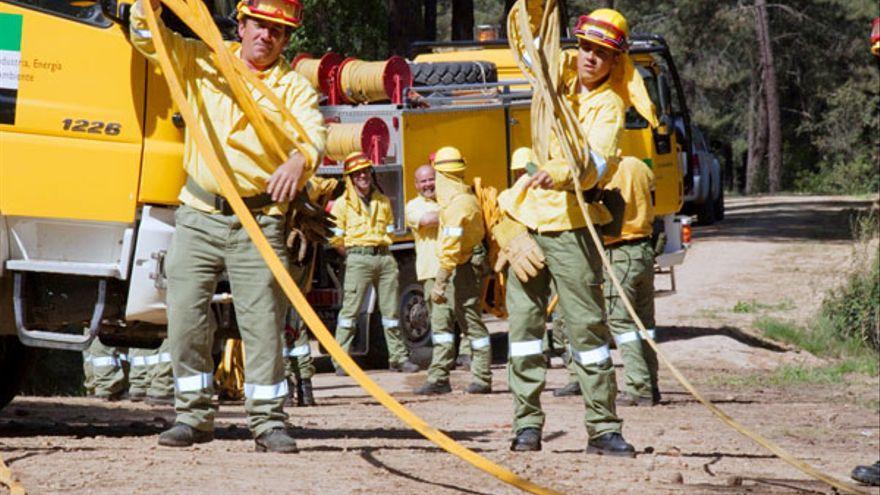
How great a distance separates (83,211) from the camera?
9.23 metres

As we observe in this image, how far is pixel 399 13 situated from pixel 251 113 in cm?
1776

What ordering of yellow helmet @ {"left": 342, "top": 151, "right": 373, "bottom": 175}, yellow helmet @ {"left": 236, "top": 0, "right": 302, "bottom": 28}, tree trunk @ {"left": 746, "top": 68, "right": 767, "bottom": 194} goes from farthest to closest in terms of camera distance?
tree trunk @ {"left": 746, "top": 68, "right": 767, "bottom": 194} < yellow helmet @ {"left": 342, "top": 151, "right": 373, "bottom": 175} < yellow helmet @ {"left": 236, "top": 0, "right": 302, "bottom": 28}

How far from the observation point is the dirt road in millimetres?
7852

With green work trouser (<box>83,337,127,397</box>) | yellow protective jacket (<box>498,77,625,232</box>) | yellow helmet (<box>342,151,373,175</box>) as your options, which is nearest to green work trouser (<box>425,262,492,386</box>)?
yellow helmet (<box>342,151,373,175</box>)

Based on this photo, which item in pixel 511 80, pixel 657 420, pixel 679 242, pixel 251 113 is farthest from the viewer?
pixel 679 242

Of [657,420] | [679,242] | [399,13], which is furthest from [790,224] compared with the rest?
[657,420]

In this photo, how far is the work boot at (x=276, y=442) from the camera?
864 centimetres

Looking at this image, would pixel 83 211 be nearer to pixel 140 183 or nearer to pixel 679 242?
pixel 140 183

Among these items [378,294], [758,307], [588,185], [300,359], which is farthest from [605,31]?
[758,307]

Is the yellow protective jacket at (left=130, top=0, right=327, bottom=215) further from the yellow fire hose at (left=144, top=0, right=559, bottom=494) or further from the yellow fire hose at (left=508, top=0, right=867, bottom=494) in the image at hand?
the yellow fire hose at (left=508, top=0, right=867, bottom=494)

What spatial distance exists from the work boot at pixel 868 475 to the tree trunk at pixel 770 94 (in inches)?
1907

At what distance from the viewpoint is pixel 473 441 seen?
1024 centimetres

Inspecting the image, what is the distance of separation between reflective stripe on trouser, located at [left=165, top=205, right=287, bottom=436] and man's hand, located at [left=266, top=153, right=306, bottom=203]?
434 mm

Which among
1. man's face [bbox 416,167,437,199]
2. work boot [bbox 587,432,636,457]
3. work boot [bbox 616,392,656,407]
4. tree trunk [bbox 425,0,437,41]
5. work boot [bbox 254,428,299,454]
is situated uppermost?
tree trunk [bbox 425,0,437,41]
